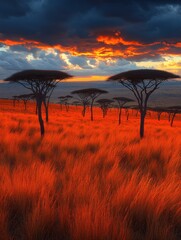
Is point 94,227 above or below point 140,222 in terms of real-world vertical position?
above

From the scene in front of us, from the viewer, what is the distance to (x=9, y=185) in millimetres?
3852

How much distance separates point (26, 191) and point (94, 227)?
4.62 ft

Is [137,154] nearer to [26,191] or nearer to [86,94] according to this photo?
[26,191]

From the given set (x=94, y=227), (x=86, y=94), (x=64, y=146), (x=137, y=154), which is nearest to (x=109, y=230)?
(x=94, y=227)

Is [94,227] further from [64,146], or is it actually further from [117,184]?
[64,146]

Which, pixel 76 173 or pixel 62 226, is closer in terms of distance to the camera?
pixel 62 226

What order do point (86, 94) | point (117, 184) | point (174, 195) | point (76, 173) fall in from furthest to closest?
point (86, 94) < point (76, 173) < point (117, 184) < point (174, 195)

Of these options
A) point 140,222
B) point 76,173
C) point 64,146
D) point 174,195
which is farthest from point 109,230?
point 64,146

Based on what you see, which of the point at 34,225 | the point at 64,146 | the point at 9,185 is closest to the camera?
the point at 34,225

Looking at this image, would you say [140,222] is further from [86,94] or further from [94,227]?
[86,94]

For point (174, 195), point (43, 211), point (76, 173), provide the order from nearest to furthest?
point (43, 211) < point (174, 195) < point (76, 173)

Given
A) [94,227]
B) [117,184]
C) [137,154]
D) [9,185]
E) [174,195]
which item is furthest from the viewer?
[137,154]

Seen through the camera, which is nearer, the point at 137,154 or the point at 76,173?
the point at 76,173

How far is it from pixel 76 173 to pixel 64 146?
4.97 metres
